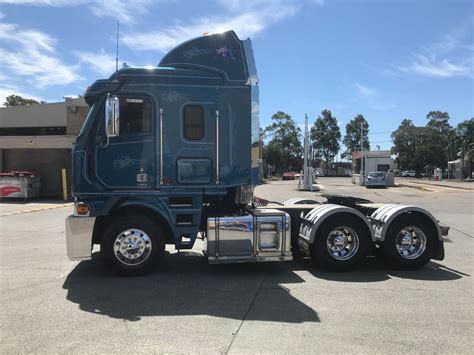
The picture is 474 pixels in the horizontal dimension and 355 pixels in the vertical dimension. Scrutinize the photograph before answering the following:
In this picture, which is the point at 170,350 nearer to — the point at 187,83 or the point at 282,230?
the point at 282,230

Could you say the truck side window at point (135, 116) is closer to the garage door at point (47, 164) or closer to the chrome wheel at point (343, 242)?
the chrome wheel at point (343, 242)

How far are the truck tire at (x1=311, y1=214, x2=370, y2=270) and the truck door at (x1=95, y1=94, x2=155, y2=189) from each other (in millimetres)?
2984

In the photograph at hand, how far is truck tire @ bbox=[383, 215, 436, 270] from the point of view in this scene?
810 cm

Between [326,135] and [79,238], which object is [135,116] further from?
[326,135]

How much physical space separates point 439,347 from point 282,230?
337 cm

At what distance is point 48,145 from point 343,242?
2166 cm

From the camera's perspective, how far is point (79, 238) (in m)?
7.21

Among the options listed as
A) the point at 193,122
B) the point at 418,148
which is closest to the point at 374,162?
the point at 193,122

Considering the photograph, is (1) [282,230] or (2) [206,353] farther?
(1) [282,230]

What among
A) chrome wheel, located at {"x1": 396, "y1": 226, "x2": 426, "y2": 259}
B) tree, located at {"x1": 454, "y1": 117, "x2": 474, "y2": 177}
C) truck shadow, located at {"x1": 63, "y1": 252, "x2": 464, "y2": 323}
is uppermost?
tree, located at {"x1": 454, "y1": 117, "x2": 474, "y2": 177}

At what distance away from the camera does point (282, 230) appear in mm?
7707

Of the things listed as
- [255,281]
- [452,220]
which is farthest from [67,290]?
[452,220]

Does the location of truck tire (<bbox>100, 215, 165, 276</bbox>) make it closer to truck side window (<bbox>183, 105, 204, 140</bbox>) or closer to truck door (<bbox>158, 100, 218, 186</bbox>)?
truck door (<bbox>158, 100, 218, 186</bbox>)

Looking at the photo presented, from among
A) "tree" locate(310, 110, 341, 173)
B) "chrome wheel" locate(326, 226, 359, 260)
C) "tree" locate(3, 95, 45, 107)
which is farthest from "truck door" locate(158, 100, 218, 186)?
"tree" locate(310, 110, 341, 173)
